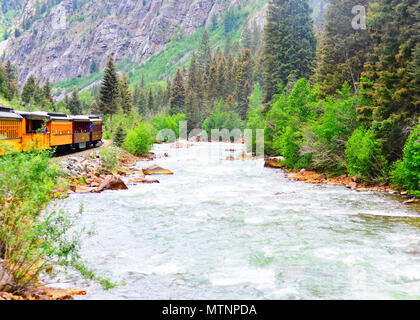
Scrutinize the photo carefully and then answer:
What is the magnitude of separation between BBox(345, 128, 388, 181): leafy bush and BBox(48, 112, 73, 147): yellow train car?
19081 mm

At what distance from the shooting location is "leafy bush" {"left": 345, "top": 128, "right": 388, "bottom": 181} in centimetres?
2172

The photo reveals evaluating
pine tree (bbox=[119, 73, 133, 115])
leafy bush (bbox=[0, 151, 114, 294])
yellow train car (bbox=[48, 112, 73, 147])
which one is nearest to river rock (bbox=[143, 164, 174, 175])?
yellow train car (bbox=[48, 112, 73, 147])

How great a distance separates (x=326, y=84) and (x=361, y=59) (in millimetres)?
3270

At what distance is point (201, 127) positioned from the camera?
93.4 m

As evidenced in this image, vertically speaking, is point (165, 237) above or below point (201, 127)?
below

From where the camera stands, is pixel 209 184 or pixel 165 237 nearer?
pixel 165 237

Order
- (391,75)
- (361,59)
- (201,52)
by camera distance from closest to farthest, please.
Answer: (391,75), (361,59), (201,52)

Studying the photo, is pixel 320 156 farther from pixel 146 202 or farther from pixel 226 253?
pixel 226 253

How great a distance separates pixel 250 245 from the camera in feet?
39.9

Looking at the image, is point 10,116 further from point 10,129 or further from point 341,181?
point 341,181

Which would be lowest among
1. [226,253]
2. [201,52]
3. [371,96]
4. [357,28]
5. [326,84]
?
[226,253]

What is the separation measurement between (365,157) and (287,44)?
1373 inches

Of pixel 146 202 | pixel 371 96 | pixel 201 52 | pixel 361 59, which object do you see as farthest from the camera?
pixel 201 52
